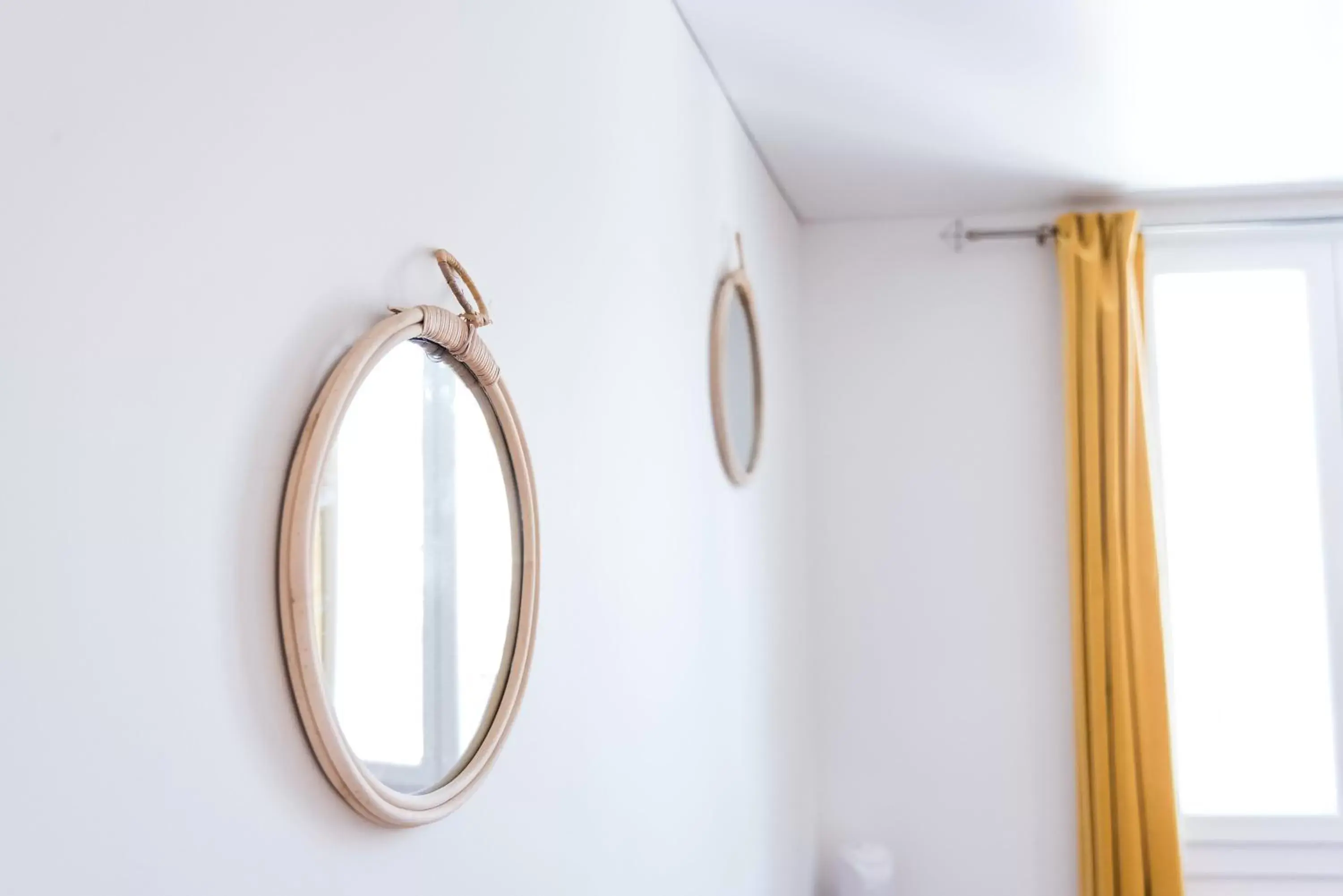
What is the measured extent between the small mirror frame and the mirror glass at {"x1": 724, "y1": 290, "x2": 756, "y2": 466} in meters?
1.11

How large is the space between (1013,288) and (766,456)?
102cm

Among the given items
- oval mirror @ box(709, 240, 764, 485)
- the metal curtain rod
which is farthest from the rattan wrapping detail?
the metal curtain rod

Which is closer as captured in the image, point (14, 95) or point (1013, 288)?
point (14, 95)

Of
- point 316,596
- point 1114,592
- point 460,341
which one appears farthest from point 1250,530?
point 316,596

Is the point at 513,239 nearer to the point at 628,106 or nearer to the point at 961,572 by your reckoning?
the point at 628,106

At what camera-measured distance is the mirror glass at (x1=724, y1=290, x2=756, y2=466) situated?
7.05 feet

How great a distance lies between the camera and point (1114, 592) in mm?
2828

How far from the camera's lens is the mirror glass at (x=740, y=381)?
2148 mm

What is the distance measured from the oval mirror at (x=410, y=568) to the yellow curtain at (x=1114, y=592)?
85.2 inches

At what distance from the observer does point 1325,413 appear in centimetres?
297

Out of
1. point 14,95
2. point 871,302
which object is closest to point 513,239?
point 14,95

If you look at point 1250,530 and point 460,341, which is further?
point 1250,530

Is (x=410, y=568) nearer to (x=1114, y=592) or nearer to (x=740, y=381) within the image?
(x=740, y=381)

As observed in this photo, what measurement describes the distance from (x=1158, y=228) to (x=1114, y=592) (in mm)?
991
